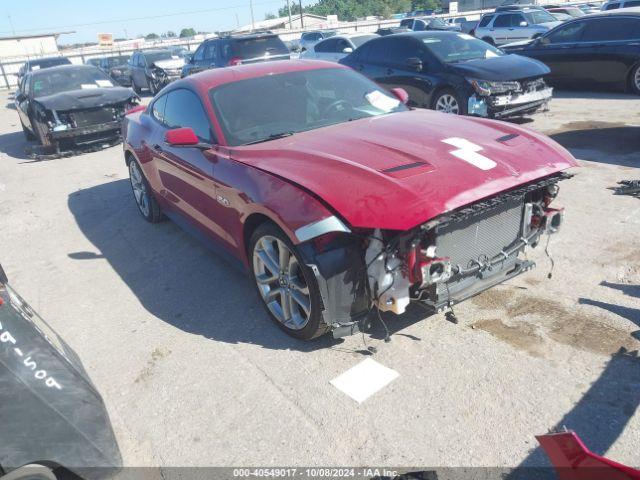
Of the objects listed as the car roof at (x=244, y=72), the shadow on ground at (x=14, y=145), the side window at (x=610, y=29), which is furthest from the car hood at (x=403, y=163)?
the shadow on ground at (x=14, y=145)

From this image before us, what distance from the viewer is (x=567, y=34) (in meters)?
11.7

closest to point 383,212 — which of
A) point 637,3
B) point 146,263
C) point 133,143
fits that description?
point 146,263

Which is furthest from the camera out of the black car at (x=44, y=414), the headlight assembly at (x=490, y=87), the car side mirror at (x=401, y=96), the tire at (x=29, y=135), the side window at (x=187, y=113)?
the tire at (x=29, y=135)

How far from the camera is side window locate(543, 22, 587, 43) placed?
37.6ft

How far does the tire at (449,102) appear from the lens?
875 cm

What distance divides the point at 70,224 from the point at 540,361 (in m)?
5.83

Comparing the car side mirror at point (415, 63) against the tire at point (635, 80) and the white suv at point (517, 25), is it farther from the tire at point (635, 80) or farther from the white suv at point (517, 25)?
the white suv at point (517, 25)

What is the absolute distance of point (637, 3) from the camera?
1836cm

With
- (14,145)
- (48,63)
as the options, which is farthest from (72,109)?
(48,63)

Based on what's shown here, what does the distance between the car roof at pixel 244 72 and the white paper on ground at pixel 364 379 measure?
102 inches

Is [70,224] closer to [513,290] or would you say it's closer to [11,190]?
[11,190]

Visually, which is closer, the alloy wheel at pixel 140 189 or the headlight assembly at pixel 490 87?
the alloy wheel at pixel 140 189

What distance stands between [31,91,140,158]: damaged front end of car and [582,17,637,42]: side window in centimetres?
975

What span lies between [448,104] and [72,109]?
7.10 metres
